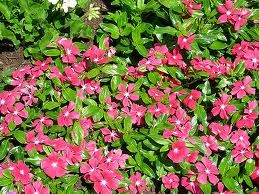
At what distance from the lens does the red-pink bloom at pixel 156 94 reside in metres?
3.06

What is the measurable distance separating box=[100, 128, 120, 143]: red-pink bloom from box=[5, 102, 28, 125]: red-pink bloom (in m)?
0.49

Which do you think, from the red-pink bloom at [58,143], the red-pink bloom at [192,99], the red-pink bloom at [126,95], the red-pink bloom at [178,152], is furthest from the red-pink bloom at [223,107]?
the red-pink bloom at [58,143]

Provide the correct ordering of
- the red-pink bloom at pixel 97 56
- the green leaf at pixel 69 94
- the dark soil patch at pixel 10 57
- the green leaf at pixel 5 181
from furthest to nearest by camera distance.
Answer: the dark soil patch at pixel 10 57, the red-pink bloom at pixel 97 56, the green leaf at pixel 69 94, the green leaf at pixel 5 181

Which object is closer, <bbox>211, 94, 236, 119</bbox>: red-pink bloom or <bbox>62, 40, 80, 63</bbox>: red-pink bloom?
<bbox>211, 94, 236, 119</bbox>: red-pink bloom

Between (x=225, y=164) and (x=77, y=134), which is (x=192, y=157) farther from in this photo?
(x=77, y=134)

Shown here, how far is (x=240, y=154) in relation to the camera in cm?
287

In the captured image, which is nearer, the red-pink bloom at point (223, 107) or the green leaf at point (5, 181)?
the green leaf at point (5, 181)

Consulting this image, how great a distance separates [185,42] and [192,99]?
392 millimetres

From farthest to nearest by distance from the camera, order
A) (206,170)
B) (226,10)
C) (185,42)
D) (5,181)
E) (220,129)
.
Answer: (226,10) < (185,42) < (220,129) < (206,170) < (5,181)

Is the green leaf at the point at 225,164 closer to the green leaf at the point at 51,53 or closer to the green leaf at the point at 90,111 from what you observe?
the green leaf at the point at 90,111

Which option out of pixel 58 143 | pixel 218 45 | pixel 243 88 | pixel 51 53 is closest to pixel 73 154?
pixel 58 143

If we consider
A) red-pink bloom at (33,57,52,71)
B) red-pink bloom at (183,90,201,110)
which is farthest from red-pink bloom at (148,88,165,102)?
red-pink bloom at (33,57,52,71)

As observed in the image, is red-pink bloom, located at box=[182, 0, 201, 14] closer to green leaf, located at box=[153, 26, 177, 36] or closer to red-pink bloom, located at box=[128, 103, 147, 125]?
green leaf, located at box=[153, 26, 177, 36]

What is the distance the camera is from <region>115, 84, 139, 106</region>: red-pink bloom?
120 inches
